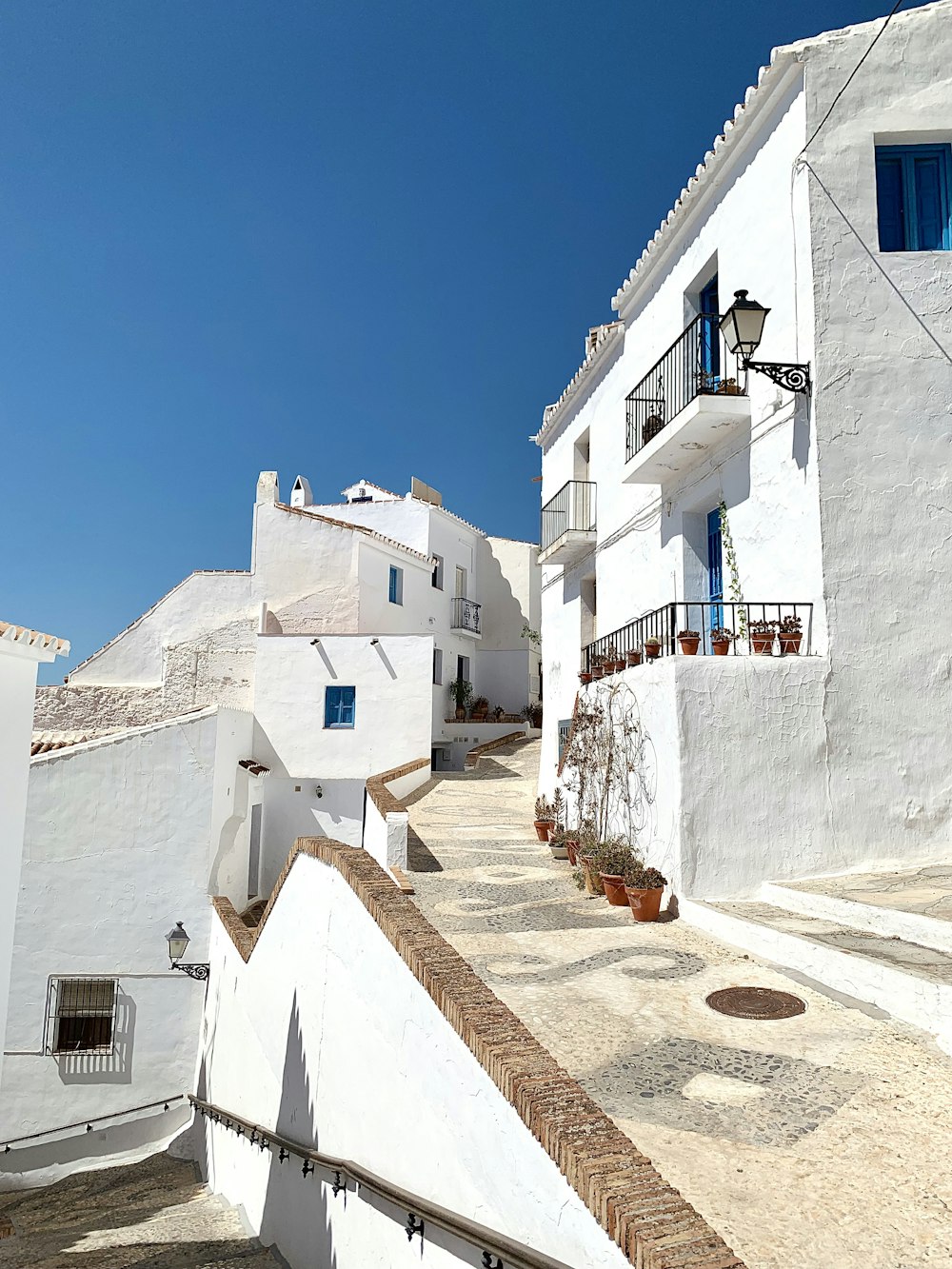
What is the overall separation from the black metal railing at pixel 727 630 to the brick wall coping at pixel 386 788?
356cm

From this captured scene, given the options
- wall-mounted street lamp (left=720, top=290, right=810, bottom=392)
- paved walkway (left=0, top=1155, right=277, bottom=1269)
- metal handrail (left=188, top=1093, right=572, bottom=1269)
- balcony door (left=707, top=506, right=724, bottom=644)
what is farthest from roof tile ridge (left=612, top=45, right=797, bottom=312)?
paved walkway (left=0, top=1155, right=277, bottom=1269)

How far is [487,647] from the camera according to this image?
3188 centimetres

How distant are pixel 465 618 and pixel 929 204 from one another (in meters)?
22.2

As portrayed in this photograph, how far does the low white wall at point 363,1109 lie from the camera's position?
3.38 meters

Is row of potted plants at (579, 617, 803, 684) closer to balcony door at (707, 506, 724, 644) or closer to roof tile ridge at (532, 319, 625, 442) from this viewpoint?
balcony door at (707, 506, 724, 644)

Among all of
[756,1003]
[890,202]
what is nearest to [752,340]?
[890,202]

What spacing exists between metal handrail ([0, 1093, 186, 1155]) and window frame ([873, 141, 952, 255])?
15.5 meters

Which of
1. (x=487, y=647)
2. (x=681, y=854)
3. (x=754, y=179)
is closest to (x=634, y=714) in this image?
(x=681, y=854)

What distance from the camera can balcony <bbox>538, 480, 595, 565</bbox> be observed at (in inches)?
605

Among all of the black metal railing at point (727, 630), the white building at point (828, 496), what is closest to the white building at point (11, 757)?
the white building at point (828, 496)

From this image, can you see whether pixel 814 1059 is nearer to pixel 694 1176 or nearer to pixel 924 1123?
pixel 924 1123

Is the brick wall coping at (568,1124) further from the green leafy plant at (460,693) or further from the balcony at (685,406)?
the green leafy plant at (460,693)

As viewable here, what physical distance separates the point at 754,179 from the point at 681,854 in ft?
26.2

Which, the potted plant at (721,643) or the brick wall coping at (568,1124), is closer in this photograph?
the brick wall coping at (568,1124)
